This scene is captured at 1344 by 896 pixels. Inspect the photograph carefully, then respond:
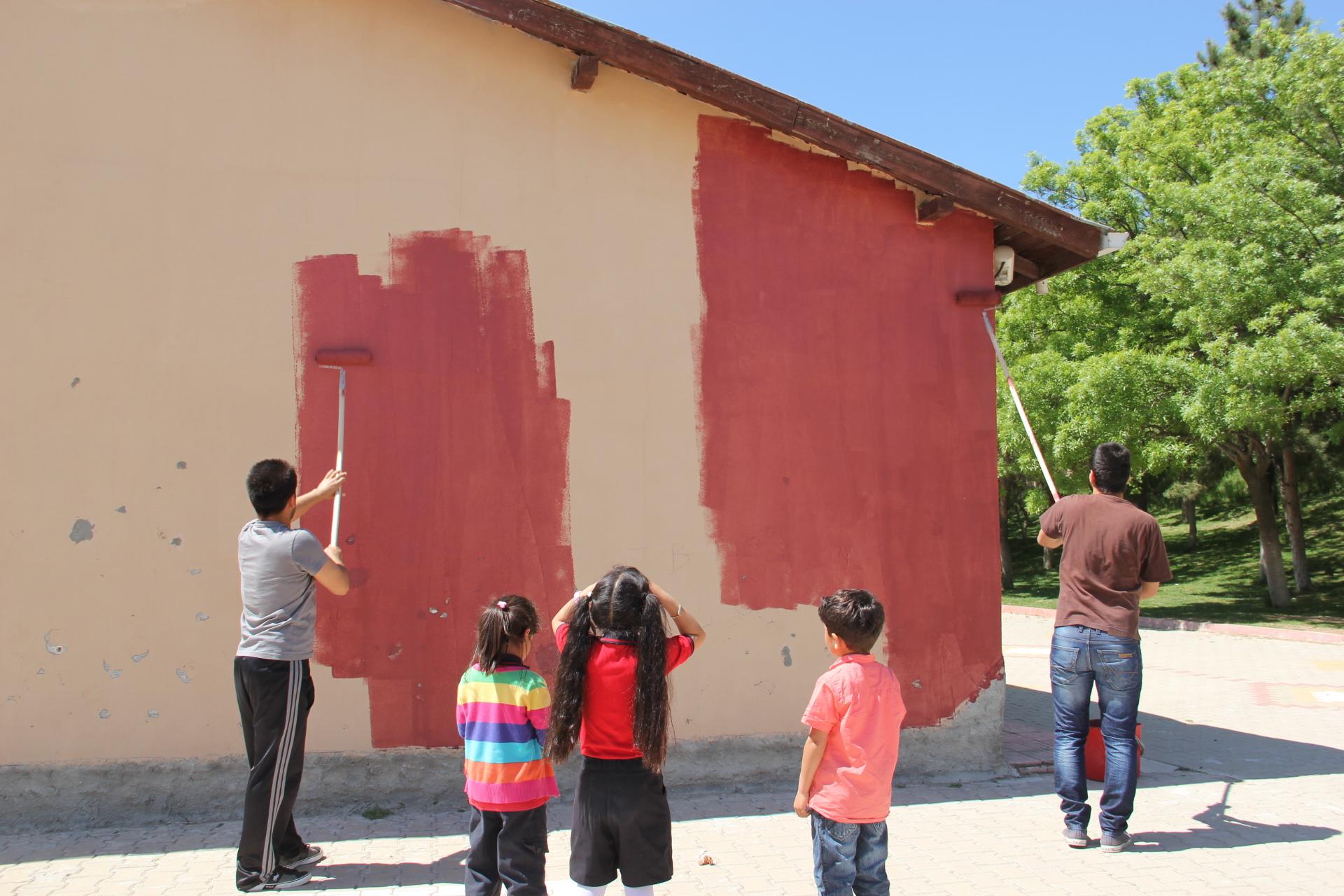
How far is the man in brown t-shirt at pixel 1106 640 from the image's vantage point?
4750 millimetres

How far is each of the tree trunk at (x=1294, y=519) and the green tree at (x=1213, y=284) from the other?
20cm

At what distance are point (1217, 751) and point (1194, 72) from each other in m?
16.9

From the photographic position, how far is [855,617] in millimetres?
3268

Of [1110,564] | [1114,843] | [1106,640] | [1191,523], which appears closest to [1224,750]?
[1114,843]

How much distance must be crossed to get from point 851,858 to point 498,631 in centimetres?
146

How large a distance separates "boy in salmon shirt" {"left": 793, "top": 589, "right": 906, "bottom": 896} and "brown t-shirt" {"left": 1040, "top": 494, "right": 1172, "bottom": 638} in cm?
194

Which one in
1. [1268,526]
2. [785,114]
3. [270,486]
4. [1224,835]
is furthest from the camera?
[1268,526]

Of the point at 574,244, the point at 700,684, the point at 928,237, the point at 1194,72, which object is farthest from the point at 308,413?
the point at 1194,72

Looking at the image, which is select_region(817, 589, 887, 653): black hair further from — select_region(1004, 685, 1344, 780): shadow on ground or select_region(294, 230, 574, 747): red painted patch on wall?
select_region(1004, 685, 1344, 780): shadow on ground

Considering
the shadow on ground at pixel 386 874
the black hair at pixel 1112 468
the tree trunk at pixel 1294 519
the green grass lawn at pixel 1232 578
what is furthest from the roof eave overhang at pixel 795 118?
the tree trunk at pixel 1294 519

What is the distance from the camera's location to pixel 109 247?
5289mm

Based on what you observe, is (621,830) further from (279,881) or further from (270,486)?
(270,486)

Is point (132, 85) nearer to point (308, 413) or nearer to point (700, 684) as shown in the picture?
point (308, 413)

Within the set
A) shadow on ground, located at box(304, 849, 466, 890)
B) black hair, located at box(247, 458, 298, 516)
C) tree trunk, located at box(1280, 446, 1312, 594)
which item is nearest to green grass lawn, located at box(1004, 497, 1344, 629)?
tree trunk, located at box(1280, 446, 1312, 594)
